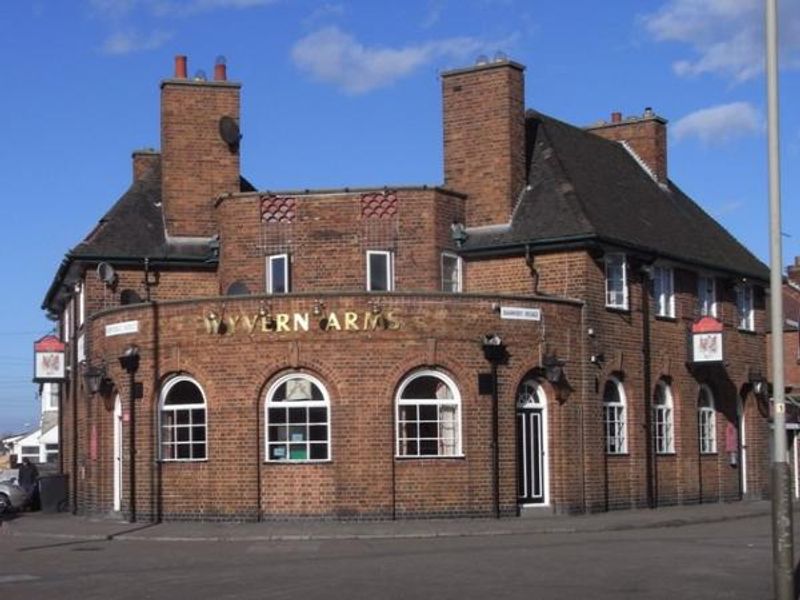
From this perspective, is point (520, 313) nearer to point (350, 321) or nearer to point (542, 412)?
point (542, 412)

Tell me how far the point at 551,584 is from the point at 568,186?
56.5 ft

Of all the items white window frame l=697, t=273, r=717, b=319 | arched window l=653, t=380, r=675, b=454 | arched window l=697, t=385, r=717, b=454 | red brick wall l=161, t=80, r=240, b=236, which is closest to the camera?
arched window l=653, t=380, r=675, b=454

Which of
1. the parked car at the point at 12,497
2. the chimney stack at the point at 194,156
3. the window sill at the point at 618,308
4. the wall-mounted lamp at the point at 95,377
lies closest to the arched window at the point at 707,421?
the window sill at the point at 618,308

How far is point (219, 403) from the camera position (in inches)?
1100

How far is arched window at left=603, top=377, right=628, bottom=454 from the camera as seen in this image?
3119cm

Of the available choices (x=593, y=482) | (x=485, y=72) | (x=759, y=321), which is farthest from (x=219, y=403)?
(x=759, y=321)

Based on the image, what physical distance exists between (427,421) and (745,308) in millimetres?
14257

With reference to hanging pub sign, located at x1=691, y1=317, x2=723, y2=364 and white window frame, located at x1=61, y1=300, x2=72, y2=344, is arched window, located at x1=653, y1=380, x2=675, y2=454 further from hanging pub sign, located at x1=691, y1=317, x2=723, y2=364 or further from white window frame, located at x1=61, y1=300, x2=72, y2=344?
white window frame, located at x1=61, y1=300, x2=72, y2=344

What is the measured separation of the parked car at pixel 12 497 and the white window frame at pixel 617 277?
16953 millimetres

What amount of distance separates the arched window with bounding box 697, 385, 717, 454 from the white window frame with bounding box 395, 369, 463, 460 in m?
9.83

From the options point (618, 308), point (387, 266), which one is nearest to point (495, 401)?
point (618, 308)

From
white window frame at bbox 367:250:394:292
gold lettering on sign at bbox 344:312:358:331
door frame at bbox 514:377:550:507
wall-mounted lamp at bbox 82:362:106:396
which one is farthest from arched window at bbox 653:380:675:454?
wall-mounted lamp at bbox 82:362:106:396

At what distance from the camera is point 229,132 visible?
112 feet

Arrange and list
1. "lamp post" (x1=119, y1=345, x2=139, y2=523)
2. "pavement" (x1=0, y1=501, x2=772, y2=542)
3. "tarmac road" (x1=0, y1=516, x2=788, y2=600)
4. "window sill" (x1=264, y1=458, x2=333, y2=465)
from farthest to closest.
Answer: "lamp post" (x1=119, y1=345, x2=139, y2=523), "window sill" (x1=264, y1=458, x2=333, y2=465), "pavement" (x1=0, y1=501, x2=772, y2=542), "tarmac road" (x1=0, y1=516, x2=788, y2=600)
